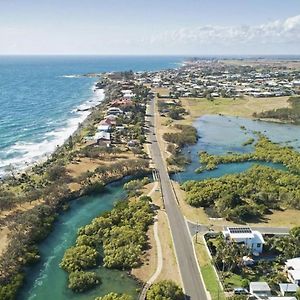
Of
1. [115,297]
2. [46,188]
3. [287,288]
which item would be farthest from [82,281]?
[46,188]

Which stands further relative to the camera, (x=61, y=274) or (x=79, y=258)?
(x=79, y=258)

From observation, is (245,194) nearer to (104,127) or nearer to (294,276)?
(294,276)

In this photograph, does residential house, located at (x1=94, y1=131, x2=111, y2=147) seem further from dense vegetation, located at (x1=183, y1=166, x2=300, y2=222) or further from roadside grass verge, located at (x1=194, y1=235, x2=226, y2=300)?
roadside grass verge, located at (x1=194, y1=235, x2=226, y2=300)

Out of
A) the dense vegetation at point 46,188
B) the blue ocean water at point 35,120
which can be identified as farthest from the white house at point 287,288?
the blue ocean water at point 35,120

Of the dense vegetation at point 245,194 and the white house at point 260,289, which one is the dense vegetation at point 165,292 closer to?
the white house at point 260,289

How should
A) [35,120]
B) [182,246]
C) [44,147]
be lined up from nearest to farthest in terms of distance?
[182,246], [44,147], [35,120]

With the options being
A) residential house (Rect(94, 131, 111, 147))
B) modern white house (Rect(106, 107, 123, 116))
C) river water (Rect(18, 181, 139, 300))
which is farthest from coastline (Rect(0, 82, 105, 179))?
river water (Rect(18, 181, 139, 300))
